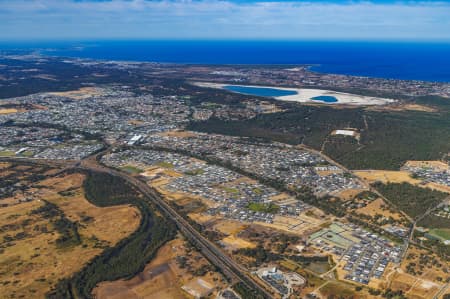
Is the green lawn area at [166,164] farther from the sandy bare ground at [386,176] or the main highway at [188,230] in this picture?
the sandy bare ground at [386,176]

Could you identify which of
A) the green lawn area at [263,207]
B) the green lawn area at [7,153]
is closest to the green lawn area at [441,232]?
the green lawn area at [263,207]

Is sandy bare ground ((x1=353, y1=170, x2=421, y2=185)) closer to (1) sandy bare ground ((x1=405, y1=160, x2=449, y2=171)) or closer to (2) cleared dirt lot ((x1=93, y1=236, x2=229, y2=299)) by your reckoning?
(1) sandy bare ground ((x1=405, y1=160, x2=449, y2=171))

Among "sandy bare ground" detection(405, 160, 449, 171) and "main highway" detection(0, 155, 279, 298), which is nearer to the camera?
"main highway" detection(0, 155, 279, 298)

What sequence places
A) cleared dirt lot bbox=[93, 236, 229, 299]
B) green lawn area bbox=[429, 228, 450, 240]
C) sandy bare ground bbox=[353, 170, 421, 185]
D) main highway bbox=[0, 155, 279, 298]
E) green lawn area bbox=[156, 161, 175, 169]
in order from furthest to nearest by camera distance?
1. green lawn area bbox=[156, 161, 175, 169]
2. sandy bare ground bbox=[353, 170, 421, 185]
3. green lawn area bbox=[429, 228, 450, 240]
4. main highway bbox=[0, 155, 279, 298]
5. cleared dirt lot bbox=[93, 236, 229, 299]

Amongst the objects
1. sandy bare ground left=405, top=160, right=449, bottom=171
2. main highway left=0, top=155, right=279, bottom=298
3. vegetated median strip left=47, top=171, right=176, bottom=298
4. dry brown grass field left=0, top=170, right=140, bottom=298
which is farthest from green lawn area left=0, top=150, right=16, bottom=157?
sandy bare ground left=405, top=160, right=449, bottom=171

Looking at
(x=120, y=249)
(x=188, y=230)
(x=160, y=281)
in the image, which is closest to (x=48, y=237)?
(x=120, y=249)

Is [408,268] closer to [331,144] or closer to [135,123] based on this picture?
[331,144]

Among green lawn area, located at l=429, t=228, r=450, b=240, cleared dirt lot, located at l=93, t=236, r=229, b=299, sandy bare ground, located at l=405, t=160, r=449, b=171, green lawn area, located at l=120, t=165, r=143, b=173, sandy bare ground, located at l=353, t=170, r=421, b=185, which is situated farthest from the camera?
sandy bare ground, located at l=405, t=160, r=449, b=171
